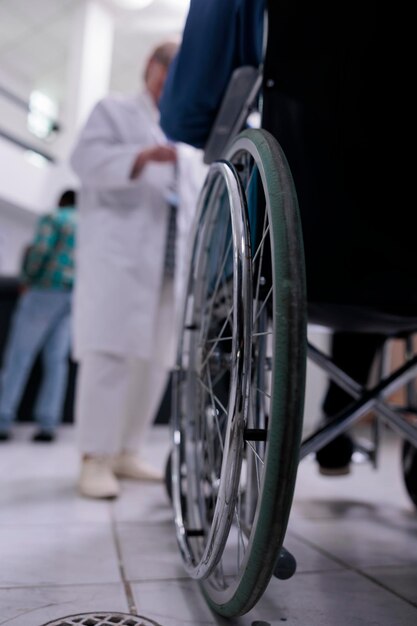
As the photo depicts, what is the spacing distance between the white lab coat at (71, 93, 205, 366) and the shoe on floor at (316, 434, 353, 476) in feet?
1.78

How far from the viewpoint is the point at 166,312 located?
170 cm

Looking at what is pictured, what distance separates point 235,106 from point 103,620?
828 mm

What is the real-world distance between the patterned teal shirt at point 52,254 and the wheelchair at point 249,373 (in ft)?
5.06

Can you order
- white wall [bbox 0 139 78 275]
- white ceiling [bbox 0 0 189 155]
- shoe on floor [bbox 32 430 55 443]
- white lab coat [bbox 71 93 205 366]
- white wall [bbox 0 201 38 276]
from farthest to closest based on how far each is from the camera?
white wall [bbox 0 201 38 276]
white wall [bbox 0 139 78 275]
white ceiling [bbox 0 0 189 155]
shoe on floor [bbox 32 430 55 443]
white lab coat [bbox 71 93 205 366]

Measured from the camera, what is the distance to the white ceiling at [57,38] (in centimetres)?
551

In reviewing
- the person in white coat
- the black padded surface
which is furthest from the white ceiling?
the black padded surface

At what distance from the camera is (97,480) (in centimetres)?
144

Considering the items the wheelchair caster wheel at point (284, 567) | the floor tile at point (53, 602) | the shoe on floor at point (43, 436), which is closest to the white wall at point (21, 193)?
the shoe on floor at point (43, 436)

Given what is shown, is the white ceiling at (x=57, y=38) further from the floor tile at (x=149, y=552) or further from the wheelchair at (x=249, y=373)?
the floor tile at (x=149, y=552)

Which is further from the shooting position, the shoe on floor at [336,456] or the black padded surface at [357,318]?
the shoe on floor at [336,456]

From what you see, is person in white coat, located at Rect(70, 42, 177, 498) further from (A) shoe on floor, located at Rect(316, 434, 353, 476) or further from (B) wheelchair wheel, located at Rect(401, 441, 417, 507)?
(B) wheelchair wheel, located at Rect(401, 441, 417, 507)

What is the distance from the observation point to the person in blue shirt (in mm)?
800

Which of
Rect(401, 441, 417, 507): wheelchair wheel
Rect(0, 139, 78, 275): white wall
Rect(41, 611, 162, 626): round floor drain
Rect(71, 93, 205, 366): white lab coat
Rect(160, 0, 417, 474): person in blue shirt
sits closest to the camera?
Rect(41, 611, 162, 626): round floor drain

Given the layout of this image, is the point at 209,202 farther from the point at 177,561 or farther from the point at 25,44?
the point at 25,44
